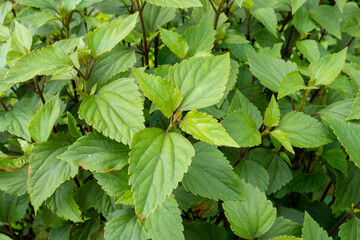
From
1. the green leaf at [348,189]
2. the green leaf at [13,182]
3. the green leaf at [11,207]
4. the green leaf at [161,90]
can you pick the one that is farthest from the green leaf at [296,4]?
the green leaf at [11,207]

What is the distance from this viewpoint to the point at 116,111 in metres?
0.95

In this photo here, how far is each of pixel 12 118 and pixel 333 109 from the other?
1.28 m

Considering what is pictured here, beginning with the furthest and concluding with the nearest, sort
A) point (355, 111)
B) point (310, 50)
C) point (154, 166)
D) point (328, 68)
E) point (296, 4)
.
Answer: point (310, 50)
point (296, 4)
point (328, 68)
point (355, 111)
point (154, 166)

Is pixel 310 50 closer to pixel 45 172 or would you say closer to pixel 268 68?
pixel 268 68

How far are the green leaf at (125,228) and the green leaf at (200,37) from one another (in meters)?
0.65

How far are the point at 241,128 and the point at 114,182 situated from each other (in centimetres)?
47

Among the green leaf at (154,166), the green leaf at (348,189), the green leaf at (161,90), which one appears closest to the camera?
the green leaf at (154,166)

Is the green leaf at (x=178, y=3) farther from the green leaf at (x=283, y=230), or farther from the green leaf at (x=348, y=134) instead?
the green leaf at (x=283, y=230)

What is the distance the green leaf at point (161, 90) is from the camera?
873 mm

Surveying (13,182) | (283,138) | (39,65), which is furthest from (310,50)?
(13,182)

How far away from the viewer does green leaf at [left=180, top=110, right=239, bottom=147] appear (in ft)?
2.56

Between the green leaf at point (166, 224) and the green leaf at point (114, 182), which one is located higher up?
the green leaf at point (114, 182)

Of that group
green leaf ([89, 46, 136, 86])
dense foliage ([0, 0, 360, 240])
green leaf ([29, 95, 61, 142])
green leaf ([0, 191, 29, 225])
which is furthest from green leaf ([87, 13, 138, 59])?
green leaf ([0, 191, 29, 225])

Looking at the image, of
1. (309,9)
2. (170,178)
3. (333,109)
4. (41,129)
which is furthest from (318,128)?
(41,129)
